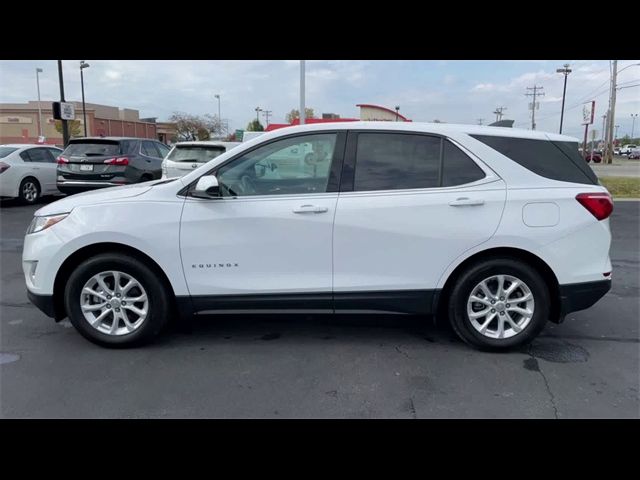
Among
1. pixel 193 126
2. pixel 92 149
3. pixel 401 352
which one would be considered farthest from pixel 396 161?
pixel 193 126

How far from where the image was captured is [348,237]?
361cm

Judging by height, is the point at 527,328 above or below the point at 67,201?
below

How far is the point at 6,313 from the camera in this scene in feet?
15.1

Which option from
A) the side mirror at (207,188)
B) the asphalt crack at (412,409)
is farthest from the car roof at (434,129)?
the asphalt crack at (412,409)

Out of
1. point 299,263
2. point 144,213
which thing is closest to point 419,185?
point 299,263

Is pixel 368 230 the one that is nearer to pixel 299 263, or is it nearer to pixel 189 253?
pixel 299 263

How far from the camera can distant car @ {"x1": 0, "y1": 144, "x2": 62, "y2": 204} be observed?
1116 cm

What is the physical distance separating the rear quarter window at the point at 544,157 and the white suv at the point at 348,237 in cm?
1

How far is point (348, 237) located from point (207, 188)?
1.14 m

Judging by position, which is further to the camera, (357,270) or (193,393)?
(357,270)

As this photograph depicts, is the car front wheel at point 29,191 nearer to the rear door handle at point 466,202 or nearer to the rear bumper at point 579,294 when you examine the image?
the rear door handle at point 466,202

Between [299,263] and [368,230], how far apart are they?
597mm

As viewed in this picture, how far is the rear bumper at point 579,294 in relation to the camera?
12.0 feet

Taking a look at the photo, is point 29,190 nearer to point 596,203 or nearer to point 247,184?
point 247,184
